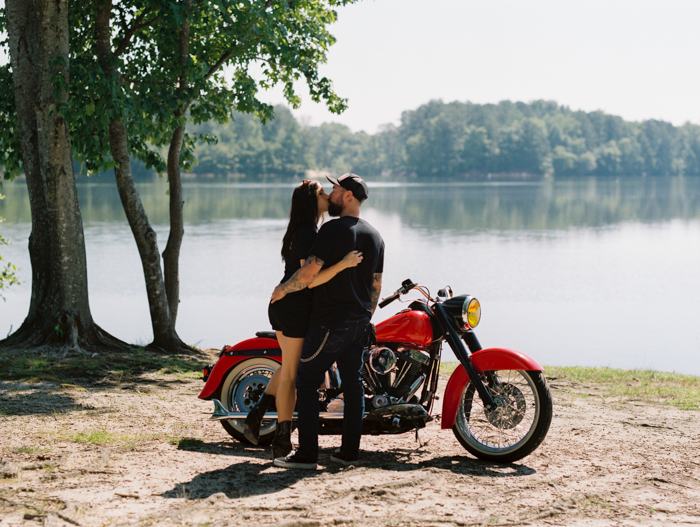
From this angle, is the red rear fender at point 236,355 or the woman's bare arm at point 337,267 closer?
the woman's bare arm at point 337,267

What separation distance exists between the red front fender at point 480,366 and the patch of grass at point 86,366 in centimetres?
384

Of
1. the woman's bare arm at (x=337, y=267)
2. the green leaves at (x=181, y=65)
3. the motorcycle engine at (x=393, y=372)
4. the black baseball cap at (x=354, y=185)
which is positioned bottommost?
the motorcycle engine at (x=393, y=372)

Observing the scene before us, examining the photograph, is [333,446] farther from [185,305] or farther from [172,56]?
[185,305]

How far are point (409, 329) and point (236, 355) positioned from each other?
128 centimetres

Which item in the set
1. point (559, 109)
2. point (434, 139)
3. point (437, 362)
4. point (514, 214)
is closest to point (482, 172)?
point (434, 139)

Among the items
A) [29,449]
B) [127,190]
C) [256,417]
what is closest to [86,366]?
[127,190]

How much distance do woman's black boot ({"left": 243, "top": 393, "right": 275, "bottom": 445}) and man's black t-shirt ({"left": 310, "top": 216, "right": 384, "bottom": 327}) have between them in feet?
2.43

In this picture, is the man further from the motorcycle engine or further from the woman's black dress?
the motorcycle engine

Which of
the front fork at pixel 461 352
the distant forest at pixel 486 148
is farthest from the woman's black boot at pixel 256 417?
the distant forest at pixel 486 148

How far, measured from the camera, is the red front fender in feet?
14.9

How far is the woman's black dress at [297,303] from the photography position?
4273 mm

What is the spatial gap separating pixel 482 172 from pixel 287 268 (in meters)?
146

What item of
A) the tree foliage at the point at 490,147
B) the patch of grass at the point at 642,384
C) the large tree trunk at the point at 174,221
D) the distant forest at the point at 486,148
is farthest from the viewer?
the tree foliage at the point at 490,147

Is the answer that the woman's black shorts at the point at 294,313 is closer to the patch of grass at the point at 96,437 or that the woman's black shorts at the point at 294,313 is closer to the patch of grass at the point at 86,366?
the patch of grass at the point at 96,437
